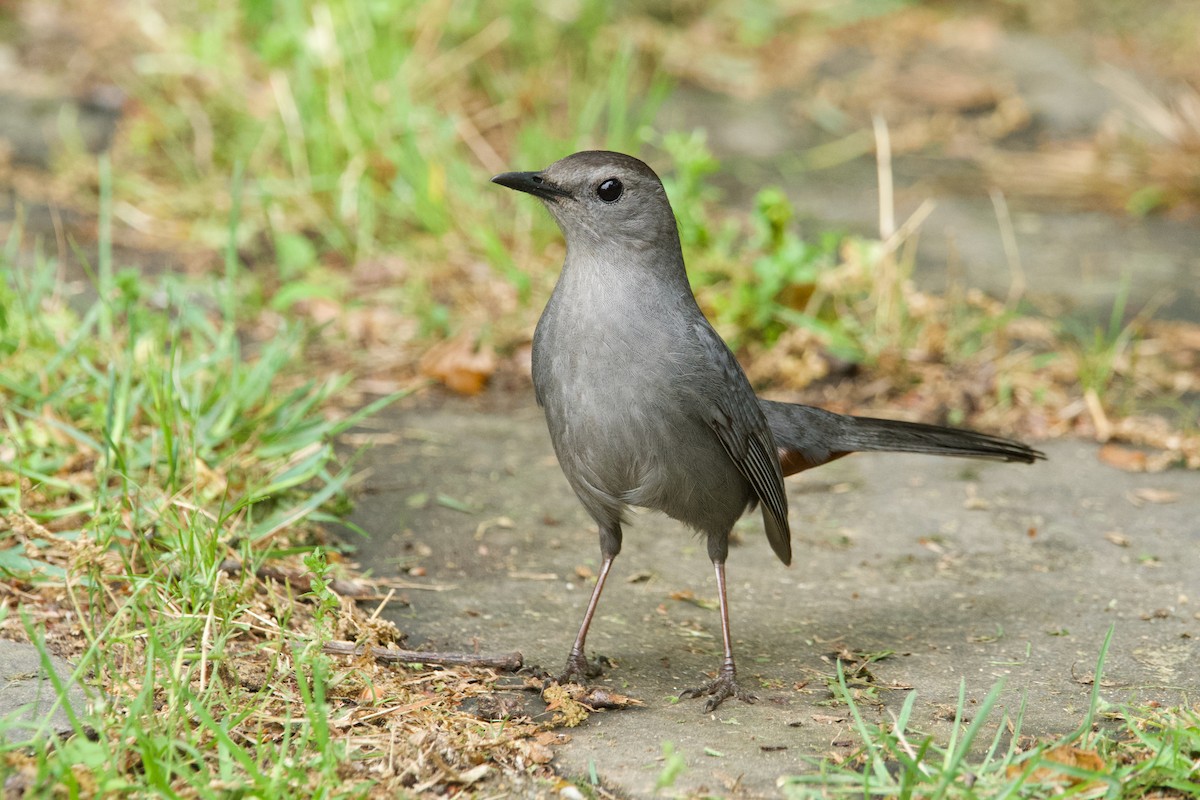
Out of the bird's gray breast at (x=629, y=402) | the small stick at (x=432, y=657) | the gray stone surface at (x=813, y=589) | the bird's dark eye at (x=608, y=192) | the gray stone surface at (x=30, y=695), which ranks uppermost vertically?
the bird's dark eye at (x=608, y=192)

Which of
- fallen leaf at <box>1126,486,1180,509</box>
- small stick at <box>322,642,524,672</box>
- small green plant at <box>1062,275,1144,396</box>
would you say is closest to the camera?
small stick at <box>322,642,524,672</box>

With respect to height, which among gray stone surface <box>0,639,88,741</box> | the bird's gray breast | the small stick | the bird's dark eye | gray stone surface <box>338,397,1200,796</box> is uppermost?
the bird's dark eye

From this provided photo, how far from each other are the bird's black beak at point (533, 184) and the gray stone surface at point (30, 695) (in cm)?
168

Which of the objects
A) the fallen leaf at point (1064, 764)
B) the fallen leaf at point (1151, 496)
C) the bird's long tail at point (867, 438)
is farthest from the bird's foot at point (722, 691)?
the fallen leaf at point (1151, 496)

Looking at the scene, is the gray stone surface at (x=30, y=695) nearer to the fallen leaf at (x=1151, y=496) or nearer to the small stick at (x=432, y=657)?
the small stick at (x=432, y=657)

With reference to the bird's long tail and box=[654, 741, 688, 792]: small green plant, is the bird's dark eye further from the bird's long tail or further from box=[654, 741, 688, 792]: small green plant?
box=[654, 741, 688, 792]: small green plant

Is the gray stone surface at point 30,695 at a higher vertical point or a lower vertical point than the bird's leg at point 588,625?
higher

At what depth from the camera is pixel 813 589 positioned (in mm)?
3982

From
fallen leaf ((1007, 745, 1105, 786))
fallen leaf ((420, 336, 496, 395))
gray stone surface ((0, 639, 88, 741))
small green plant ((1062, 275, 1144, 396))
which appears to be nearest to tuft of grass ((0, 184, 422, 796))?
gray stone surface ((0, 639, 88, 741))

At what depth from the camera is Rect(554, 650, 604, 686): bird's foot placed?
127 inches

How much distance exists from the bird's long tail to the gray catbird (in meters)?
0.25

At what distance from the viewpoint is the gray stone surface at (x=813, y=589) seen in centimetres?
302

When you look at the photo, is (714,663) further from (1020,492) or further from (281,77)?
(281,77)

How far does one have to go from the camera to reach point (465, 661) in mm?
3188
